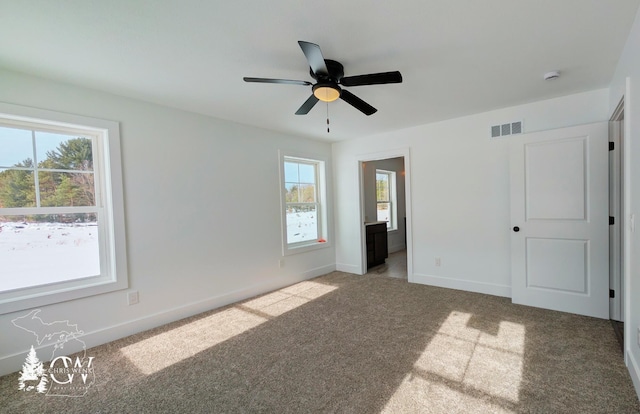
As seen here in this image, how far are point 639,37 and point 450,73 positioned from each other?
1112 millimetres

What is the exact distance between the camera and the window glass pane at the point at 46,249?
90.0 inches

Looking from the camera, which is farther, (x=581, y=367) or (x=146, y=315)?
(x=146, y=315)

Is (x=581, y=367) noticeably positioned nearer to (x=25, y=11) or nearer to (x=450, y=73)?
(x=450, y=73)

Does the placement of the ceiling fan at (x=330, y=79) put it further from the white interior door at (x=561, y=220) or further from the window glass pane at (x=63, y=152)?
the white interior door at (x=561, y=220)

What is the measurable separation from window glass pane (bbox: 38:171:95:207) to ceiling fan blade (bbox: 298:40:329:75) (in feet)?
7.89

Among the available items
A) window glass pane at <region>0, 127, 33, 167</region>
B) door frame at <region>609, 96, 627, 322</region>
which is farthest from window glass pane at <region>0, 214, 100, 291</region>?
door frame at <region>609, 96, 627, 322</region>

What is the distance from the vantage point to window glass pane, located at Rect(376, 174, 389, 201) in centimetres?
691

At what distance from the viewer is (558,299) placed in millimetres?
3055

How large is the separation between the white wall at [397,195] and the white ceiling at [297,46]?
11.3 feet

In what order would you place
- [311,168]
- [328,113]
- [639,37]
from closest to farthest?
[639,37], [328,113], [311,168]

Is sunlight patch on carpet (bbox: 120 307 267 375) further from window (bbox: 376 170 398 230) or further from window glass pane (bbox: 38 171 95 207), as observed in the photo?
window (bbox: 376 170 398 230)

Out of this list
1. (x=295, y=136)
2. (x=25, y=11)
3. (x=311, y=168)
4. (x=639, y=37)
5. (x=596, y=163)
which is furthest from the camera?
(x=311, y=168)

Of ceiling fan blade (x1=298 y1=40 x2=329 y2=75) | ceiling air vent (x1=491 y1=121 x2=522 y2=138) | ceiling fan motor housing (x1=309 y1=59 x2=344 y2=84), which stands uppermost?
ceiling fan motor housing (x1=309 y1=59 x2=344 y2=84)

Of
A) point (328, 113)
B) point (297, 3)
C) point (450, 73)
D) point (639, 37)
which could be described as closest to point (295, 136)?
point (328, 113)
